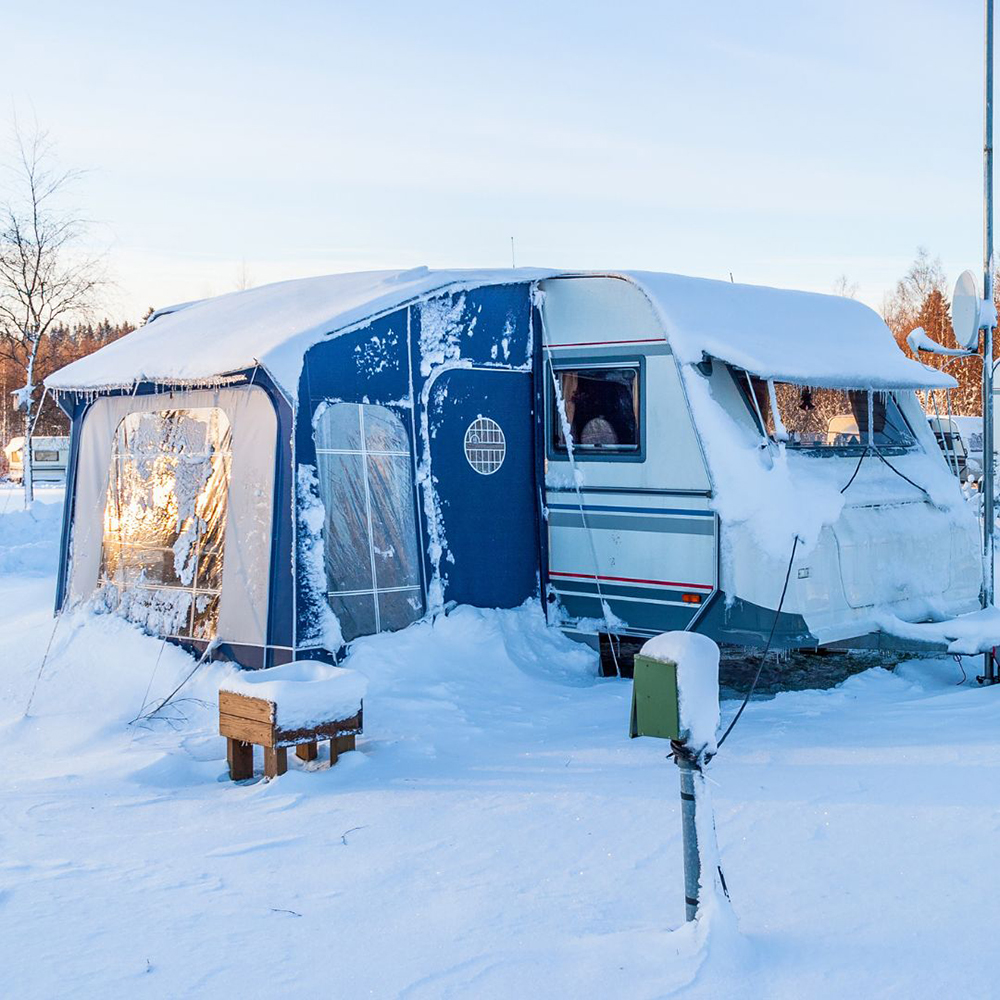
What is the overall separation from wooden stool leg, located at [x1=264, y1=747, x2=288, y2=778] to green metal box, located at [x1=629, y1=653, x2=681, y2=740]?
105 inches

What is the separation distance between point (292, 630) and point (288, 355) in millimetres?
1771

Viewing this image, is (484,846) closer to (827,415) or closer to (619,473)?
(619,473)

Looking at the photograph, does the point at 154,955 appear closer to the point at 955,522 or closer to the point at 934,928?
the point at 934,928

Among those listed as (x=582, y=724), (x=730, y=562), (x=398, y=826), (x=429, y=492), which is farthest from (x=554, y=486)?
(x=398, y=826)

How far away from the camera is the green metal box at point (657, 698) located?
3.63 metres

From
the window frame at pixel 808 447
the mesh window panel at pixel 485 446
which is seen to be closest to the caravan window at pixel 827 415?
the window frame at pixel 808 447

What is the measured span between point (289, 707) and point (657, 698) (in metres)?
2.75

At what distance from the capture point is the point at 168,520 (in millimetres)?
8336

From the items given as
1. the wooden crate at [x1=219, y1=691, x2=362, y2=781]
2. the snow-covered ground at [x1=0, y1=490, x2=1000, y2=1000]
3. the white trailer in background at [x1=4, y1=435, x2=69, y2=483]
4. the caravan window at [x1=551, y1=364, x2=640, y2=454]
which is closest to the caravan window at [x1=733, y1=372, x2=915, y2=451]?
the caravan window at [x1=551, y1=364, x2=640, y2=454]

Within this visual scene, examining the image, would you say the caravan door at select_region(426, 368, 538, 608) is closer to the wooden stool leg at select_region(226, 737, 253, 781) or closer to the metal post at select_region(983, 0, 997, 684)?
the wooden stool leg at select_region(226, 737, 253, 781)

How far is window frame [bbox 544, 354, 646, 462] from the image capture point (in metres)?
8.19

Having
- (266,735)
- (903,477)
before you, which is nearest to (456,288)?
(903,477)

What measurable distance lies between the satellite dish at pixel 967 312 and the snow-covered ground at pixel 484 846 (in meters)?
2.79

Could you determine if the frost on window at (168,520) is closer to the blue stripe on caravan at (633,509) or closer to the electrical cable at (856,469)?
the blue stripe on caravan at (633,509)
